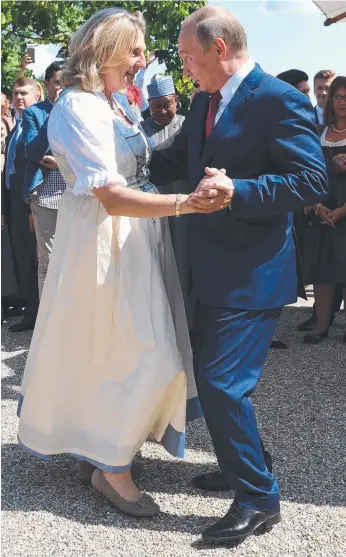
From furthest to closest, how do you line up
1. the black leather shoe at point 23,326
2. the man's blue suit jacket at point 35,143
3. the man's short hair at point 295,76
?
the man's short hair at point 295,76
the black leather shoe at point 23,326
the man's blue suit jacket at point 35,143

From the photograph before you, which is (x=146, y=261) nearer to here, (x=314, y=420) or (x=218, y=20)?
(x=218, y=20)

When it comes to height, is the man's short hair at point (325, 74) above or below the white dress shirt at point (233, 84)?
below

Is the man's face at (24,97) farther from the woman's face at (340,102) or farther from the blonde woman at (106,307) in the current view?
the blonde woman at (106,307)

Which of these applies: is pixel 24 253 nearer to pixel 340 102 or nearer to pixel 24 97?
pixel 24 97

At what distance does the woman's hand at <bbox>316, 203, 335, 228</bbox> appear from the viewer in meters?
6.22

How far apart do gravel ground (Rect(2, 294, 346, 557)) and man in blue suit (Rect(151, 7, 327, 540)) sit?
0.58ft

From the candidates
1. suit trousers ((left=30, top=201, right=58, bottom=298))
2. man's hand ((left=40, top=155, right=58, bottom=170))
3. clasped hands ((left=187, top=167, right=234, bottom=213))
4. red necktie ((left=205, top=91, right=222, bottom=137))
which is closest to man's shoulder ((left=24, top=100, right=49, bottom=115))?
man's hand ((left=40, top=155, right=58, bottom=170))

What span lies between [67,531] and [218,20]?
207cm

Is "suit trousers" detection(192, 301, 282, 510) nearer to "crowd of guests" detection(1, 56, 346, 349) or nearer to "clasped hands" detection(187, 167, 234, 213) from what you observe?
"clasped hands" detection(187, 167, 234, 213)

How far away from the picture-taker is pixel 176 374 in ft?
10.7

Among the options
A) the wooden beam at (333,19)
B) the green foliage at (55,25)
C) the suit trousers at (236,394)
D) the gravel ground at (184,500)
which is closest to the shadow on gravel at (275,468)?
the gravel ground at (184,500)

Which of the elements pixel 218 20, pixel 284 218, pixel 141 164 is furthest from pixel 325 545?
pixel 218 20

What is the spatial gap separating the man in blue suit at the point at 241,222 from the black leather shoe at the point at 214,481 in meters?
0.41

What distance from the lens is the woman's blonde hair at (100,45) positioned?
3010mm
